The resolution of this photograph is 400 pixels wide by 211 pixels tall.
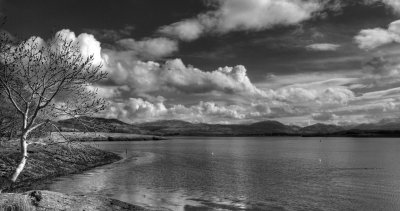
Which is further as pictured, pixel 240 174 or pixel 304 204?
pixel 240 174

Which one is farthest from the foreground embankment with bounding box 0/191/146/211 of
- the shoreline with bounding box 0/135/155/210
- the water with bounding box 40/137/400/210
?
the water with bounding box 40/137/400/210

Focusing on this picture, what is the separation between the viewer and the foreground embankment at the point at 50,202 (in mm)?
23397

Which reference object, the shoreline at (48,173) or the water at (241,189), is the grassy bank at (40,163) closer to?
the shoreline at (48,173)

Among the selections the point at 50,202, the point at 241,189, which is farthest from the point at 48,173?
the point at 50,202

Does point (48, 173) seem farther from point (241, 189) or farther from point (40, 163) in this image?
point (241, 189)

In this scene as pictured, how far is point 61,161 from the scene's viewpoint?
227 feet

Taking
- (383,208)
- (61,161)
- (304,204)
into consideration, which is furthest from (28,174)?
(383,208)

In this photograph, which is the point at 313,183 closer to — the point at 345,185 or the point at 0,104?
the point at 345,185

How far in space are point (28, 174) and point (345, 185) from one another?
157ft

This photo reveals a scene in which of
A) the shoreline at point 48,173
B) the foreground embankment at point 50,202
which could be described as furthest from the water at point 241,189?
the foreground embankment at point 50,202

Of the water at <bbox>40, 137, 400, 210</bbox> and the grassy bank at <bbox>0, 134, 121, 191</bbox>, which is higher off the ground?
the grassy bank at <bbox>0, 134, 121, 191</bbox>

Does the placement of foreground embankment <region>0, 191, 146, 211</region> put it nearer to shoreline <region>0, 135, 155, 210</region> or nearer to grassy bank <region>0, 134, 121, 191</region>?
shoreline <region>0, 135, 155, 210</region>

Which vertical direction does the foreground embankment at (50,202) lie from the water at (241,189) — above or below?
above

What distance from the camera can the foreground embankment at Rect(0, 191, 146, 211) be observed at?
23397 mm
